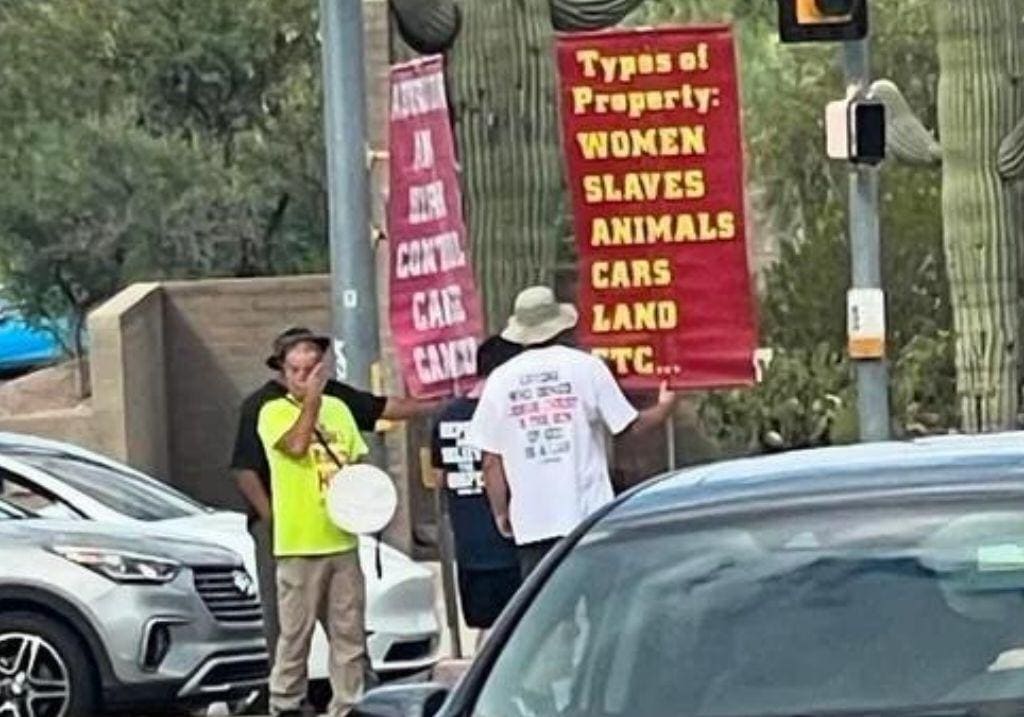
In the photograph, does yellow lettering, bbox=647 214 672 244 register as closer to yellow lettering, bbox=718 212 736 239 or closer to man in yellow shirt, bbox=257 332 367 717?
yellow lettering, bbox=718 212 736 239

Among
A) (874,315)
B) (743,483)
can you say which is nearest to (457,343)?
(874,315)

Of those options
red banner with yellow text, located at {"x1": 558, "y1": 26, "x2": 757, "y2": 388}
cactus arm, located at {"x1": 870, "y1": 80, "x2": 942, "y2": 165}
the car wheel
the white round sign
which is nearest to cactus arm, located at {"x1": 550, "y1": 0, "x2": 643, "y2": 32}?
red banner with yellow text, located at {"x1": 558, "y1": 26, "x2": 757, "y2": 388}

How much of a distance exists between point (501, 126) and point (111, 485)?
262 centimetres

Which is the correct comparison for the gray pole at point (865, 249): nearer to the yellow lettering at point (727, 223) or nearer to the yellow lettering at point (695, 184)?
the yellow lettering at point (727, 223)

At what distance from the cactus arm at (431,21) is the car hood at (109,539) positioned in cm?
290

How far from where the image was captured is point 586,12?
16266mm

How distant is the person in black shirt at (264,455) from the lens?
13.1 metres

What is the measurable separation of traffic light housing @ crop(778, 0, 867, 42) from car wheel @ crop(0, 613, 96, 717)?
4544mm

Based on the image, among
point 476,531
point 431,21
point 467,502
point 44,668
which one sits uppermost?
point 431,21

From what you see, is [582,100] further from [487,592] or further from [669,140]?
[487,592]

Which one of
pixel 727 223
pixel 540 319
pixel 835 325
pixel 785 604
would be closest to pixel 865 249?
pixel 727 223

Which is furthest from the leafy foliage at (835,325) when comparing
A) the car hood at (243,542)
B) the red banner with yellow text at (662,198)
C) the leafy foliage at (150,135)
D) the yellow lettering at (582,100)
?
the car hood at (243,542)

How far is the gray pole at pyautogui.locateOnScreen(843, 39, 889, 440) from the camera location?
1529 centimetres

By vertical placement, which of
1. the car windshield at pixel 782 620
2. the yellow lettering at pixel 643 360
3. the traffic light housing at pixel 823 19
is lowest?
the car windshield at pixel 782 620
